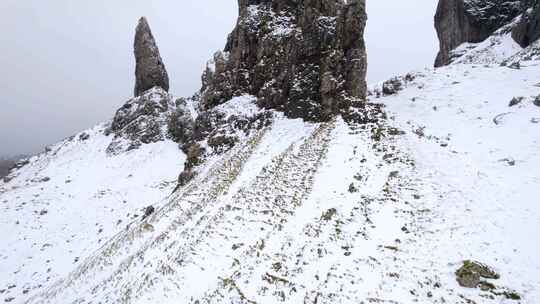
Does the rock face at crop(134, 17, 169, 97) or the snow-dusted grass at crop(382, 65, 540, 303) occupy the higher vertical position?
the rock face at crop(134, 17, 169, 97)

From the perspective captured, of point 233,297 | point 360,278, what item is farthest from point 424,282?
point 233,297

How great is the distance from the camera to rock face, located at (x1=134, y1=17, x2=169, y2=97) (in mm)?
46469

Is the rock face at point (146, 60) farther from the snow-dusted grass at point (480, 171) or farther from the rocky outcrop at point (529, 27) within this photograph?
the rocky outcrop at point (529, 27)

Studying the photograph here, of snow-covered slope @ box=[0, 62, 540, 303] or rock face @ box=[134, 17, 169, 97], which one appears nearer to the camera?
snow-covered slope @ box=[0, 62, 540, 303]

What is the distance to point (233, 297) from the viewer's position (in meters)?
→ 11.2

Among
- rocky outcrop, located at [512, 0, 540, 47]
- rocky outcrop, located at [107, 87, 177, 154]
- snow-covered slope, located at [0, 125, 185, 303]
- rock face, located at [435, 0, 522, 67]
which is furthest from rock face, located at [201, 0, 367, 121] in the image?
rock face, located at [435, 0, 522, 67]

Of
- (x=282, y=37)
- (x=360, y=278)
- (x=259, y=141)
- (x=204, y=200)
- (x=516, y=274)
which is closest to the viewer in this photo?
(x=516, y=274)

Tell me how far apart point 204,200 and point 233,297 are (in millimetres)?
7886

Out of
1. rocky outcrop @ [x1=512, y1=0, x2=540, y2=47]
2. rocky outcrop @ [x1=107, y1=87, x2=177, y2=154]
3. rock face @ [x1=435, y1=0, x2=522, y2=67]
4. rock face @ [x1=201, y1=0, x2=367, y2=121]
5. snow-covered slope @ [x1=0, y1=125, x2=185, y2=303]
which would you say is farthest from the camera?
rock face @ [x1=435, y1=0, x2=522, y2=67]

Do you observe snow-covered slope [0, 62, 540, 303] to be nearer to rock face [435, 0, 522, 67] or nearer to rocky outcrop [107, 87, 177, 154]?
rocky outcrop [107, 87, 177, 154]

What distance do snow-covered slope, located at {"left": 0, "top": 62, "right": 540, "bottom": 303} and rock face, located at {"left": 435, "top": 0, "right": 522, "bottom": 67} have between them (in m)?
23.3

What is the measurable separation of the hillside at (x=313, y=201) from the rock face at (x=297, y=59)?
152 millimetres

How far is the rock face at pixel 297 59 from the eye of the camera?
76.8 ft

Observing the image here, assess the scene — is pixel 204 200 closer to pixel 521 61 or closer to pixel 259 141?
pixel 259 141
